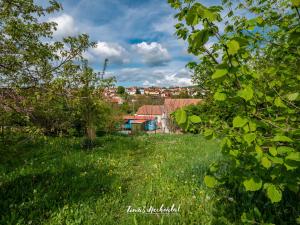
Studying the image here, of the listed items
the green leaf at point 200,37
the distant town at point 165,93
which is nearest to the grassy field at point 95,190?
the distant town at point 165,93

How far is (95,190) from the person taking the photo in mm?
5875

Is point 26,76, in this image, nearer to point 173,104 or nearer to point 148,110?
point 173,104

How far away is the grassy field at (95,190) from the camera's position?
174 inches

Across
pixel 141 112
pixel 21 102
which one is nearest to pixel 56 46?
pixel 21 102

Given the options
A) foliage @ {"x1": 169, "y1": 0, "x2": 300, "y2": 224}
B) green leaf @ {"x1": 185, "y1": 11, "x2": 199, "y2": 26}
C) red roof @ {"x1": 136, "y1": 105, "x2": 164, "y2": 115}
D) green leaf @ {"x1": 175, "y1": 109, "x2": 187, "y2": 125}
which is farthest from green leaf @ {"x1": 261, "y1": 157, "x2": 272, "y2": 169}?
red roof @ {"x1": 136, "y1": 105, "x2": 164, "y2": 115}

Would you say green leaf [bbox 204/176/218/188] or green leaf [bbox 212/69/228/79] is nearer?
green leaf [bbox 212/69/228/79]

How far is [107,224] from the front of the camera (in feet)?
14.0

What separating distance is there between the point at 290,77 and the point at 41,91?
4055mm

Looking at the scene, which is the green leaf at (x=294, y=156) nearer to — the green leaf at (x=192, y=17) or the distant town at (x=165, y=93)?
the green leaf at (x=192, y=17)

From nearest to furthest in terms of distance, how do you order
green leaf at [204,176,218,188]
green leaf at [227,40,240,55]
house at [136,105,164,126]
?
green leaf at [227,40,240,55] → green leaf at [204,176,218,188] → house at [136,105,164,126]

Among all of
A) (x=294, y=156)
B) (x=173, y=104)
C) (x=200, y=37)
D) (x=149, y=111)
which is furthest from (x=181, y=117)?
(x=149, y=111)

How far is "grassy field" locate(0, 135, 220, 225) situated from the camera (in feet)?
14.5

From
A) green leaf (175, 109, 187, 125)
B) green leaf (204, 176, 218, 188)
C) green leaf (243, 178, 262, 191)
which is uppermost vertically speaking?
green leaf (175, 109, 187, 125)

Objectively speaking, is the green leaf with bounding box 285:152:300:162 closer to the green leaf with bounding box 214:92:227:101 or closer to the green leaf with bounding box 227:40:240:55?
the green leaf with bounding box 214:92:227:101
